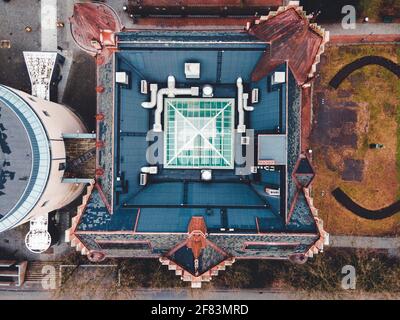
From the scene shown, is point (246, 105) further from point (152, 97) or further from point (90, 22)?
point (90, 22)

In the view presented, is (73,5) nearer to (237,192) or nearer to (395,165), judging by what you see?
(237,192)

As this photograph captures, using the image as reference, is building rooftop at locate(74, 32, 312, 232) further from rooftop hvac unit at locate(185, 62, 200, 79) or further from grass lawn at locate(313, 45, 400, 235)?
grass lawn at locate(313, 45, 400, 235)

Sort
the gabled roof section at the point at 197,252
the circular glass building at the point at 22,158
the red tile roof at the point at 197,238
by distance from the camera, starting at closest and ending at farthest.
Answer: the red tile roof at the point at 197,238
the gabled roof section at the point at 197,252
the circular glass building at the point at 22,158

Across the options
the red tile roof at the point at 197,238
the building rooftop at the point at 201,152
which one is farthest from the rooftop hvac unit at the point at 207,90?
the red tile roof at the point at 197,238

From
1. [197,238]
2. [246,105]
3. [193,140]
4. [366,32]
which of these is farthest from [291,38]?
[197,238]

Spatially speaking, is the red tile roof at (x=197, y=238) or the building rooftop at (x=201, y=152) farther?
the building rooftop at (x=201, y=152)

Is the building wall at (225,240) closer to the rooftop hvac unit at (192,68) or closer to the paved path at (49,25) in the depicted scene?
the rooftop hvac unit at (192,68)
